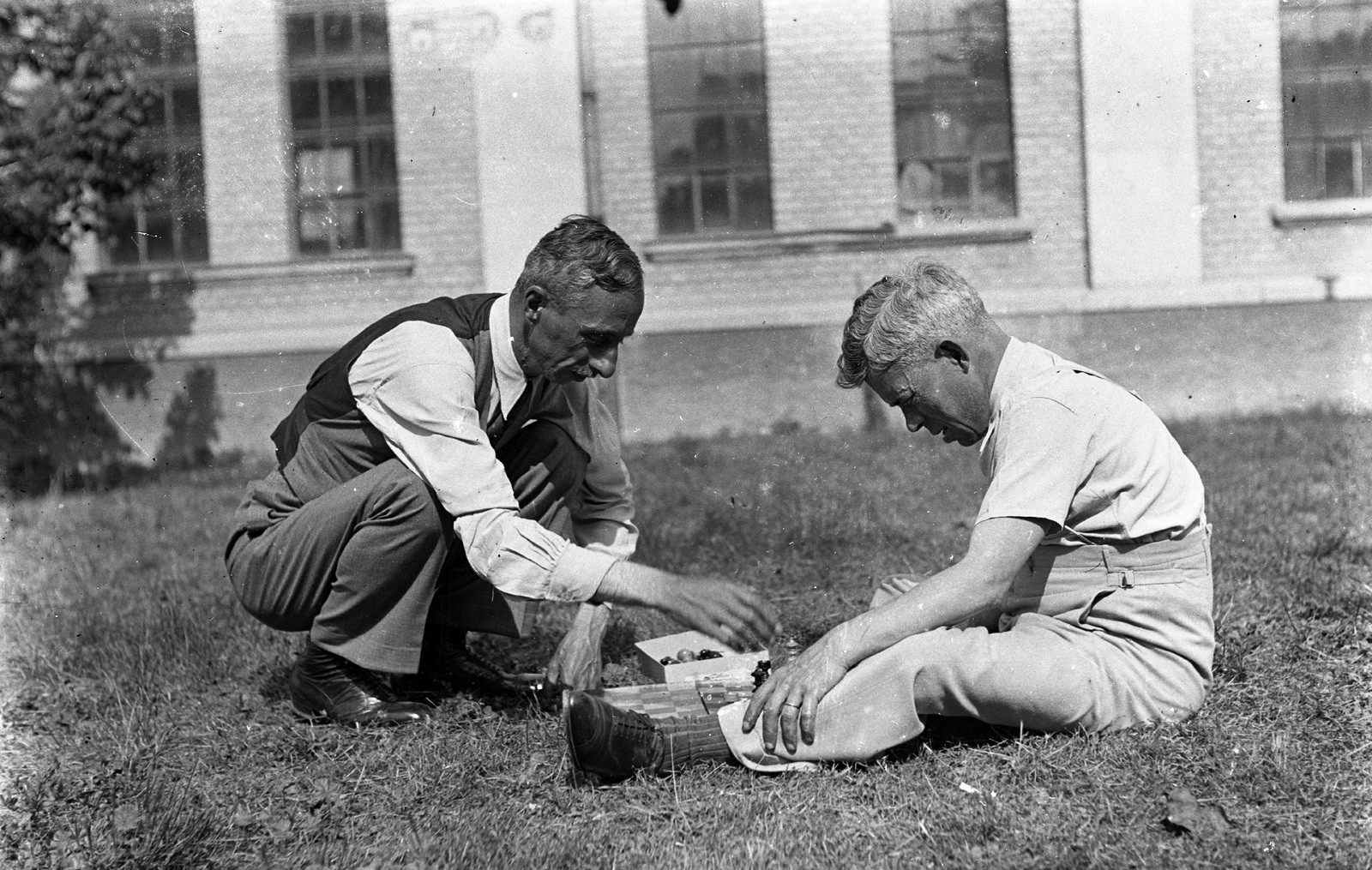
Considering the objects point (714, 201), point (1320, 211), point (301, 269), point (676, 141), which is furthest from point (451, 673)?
point (1320, 211)

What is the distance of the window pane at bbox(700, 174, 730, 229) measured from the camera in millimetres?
10359

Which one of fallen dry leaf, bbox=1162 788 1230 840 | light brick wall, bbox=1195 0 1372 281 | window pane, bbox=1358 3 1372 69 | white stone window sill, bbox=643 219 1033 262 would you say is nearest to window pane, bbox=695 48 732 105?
white stone window sill, bbox=643 219 1033 262

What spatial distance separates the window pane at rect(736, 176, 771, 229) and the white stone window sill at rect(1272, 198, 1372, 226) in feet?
13.8

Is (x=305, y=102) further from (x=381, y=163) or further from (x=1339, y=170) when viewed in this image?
(x=1339, y=170)

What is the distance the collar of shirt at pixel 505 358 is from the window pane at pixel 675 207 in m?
6.99

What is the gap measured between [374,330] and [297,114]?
7527 mm

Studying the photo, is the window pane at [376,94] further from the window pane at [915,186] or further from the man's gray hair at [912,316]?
the man's gray hair at [912,316]

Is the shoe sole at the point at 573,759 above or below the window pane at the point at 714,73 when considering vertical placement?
below

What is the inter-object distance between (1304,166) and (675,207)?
538 cm

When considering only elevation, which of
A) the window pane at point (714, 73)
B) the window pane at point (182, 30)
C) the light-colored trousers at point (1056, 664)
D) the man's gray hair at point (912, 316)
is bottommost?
the light-colored trousers at point (1056, 664)

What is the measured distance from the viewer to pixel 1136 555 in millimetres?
3055

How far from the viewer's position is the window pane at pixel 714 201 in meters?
10.4

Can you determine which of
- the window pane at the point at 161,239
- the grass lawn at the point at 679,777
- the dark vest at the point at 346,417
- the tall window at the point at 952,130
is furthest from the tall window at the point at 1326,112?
the window pane at the point at 161,239

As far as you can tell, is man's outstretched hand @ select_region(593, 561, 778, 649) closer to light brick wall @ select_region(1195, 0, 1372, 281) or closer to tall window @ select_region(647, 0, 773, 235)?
tall window @ select_region(647, 0, 773, 235)
